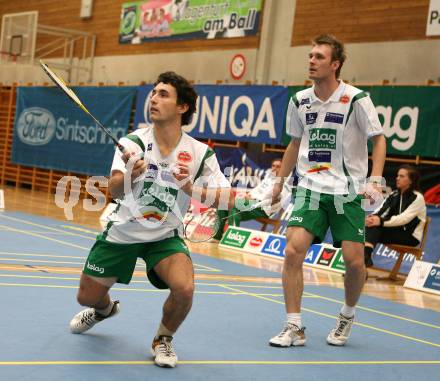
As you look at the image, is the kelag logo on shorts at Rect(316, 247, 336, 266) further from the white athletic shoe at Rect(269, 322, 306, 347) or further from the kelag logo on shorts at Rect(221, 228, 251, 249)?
the white athletic shoe at Rect(269, 322, 306, 347)

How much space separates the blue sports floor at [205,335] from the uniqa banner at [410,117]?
3.96 m

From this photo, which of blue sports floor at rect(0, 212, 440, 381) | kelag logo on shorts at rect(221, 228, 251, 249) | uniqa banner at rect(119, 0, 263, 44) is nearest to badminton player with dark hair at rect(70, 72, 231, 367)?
blue sports floor at rect(0, 212, 440, 381)

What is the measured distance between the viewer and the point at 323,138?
16.8 feet

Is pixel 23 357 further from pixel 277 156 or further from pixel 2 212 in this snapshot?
pixel 277 156

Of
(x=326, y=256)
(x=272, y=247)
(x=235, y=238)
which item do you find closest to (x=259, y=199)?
(x=235, y=238)

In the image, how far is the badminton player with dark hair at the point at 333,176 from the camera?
16.5 ft

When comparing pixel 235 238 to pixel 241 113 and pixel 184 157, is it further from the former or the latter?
pixel 184 157

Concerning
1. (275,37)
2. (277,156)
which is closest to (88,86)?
(275,37)

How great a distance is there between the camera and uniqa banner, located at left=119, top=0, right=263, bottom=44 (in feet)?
51.6

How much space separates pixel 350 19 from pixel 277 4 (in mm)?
2130

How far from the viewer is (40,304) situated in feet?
17.0

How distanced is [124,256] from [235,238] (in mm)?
7563

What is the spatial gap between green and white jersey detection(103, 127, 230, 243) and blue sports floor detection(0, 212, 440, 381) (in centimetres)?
68

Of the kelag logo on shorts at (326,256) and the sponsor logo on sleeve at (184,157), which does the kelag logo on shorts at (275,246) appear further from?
the sponsor logo on sleeve at (184,157)
